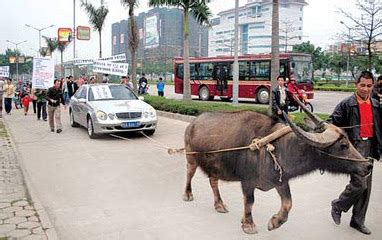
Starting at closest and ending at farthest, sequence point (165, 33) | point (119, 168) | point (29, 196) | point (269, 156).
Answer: point (269, 156)
point (29, 196)
point (119, 168)
point (165, 33)

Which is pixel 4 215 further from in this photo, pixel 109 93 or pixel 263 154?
pixel 109 93

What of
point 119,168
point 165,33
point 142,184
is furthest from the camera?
point 165,33

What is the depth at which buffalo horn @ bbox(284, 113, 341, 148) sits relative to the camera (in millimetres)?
3758

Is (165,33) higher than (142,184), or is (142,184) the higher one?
(165,33)

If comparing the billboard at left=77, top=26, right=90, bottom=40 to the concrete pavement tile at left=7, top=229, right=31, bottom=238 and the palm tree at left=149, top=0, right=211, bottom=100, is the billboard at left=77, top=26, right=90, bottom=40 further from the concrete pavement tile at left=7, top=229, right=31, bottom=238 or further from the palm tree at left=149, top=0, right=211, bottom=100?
Result: the concrete pavement tile at left=7, top=229, right=31, bottom=238

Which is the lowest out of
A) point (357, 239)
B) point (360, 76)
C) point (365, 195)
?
point (357, 239)

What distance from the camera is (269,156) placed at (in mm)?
4172

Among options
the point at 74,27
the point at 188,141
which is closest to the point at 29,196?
the point at 188,141

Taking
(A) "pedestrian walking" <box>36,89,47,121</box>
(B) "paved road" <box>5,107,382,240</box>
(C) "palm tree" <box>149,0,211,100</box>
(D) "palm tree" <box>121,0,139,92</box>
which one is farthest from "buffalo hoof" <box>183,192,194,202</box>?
(D) "palm tree" <box>121,0,139,92</box>

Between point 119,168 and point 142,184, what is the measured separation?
51.3 inches

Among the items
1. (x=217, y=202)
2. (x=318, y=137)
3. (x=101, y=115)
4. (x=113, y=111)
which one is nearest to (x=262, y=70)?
(x=113, y=111)

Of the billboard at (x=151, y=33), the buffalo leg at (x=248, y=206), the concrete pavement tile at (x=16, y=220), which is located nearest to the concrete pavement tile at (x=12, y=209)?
the concrete pavement tile at (x=16, y=220)

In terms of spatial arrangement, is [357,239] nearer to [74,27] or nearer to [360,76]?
[360,76]

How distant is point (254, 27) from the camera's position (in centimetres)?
9888
